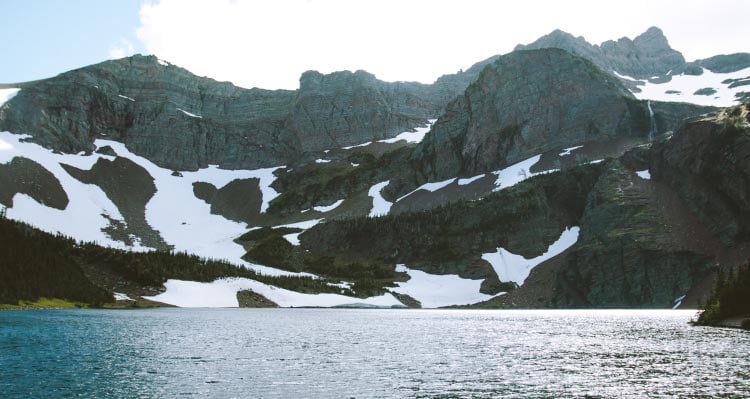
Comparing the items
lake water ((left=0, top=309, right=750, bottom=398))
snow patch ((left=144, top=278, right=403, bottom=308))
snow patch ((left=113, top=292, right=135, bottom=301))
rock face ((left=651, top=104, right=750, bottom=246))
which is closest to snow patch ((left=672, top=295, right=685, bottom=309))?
rock face ((left=651, top=104, right=750, bottom=246))

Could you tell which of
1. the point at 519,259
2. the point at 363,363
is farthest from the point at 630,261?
the point at 363,363

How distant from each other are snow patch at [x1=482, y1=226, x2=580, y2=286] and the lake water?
96838 mm

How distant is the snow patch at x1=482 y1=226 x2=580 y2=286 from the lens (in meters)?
162

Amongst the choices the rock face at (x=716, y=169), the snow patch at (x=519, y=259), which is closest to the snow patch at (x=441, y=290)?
the snow patch at (x=519, y=259)

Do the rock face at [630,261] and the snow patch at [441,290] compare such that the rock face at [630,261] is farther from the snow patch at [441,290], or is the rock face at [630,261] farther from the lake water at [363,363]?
the lake water at [363,363]

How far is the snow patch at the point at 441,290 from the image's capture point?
159125 mm

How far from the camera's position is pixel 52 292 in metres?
113

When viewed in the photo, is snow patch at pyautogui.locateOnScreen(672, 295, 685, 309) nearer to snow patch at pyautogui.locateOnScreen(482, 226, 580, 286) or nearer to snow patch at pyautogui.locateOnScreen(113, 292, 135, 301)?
snow patch at pyautogui.locateOnScreen(482, 226, 580, 286)

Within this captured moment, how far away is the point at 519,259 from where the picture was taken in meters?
169

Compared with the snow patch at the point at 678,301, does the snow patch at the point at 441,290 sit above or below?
above

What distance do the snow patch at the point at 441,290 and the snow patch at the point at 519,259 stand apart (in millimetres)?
8084

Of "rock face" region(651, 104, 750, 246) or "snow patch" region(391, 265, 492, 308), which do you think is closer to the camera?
"rock face" region(651, 104, 750, 246)

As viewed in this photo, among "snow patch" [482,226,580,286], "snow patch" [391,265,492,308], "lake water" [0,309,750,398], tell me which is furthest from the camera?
"snow patch" [482,226,580,286]

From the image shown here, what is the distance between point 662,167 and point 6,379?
548 ft
